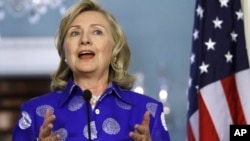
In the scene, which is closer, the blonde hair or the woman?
the woman

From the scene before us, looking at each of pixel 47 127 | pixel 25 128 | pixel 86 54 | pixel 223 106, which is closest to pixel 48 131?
pixel 47 127

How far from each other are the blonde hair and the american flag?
105 centimetres

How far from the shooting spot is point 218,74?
2662 mm

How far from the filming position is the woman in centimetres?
149

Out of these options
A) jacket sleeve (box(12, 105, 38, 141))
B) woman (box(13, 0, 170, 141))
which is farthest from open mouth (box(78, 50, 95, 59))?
jacket sleeve (box(12, 105, 38, 141))

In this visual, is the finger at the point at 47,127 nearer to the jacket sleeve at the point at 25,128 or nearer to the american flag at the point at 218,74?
the jacket sleeve at the point at 25,128

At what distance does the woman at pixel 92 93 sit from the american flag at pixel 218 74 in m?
1.06

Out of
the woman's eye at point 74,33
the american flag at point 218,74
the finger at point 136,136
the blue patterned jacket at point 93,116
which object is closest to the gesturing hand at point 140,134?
the finger at point 136,136

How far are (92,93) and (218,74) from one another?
123cm

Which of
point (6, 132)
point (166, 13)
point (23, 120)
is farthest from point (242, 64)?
point (6, 132)

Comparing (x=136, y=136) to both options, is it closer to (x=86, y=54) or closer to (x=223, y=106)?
(x=86, y=54)

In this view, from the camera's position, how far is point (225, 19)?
270cm

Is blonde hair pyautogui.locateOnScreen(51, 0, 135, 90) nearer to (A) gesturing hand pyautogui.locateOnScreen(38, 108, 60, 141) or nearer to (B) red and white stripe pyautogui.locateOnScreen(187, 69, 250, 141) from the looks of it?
(A) gesturing hand pyautogui.locateOnScreen(38, 108, 60, 141)

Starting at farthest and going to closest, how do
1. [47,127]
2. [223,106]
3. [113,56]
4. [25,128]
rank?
[223,106]
[113,56]
[25,128]
[47,127]
